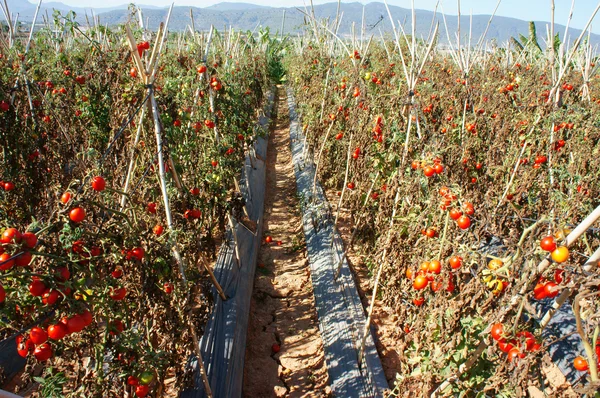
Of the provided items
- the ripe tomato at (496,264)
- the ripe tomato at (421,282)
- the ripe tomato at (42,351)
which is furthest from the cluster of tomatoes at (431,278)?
the ripe tomato at (42,351)

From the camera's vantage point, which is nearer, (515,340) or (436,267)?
(515,340)

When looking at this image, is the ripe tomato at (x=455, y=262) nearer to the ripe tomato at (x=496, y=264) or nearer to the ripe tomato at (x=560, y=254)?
the ripe tomato at (x=496, y=264)

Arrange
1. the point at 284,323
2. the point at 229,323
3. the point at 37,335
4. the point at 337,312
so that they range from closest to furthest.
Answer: the point at 37,335
the point at 229,323
the point at 337,312
the point at 284,323

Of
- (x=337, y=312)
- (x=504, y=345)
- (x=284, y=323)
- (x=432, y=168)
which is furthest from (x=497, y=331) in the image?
(x=284, y=323)

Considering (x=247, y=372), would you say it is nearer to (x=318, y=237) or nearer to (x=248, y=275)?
(x=248, y=275)

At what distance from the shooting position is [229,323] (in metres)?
2.68

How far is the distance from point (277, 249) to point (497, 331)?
3.00m

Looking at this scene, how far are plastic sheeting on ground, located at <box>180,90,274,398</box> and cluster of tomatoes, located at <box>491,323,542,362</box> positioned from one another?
163 cm

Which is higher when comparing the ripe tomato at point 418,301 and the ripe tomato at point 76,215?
the ripe tomato at point 76,215

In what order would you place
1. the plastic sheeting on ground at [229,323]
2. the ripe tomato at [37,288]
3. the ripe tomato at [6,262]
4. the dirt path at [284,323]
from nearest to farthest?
1. the ripe tomato at [6,262]
2. the ripe tomato at [37,288]
3. the plastic sheeting on ground at [229,323]
4. the dirt path at [284,323]

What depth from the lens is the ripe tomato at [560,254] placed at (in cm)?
107

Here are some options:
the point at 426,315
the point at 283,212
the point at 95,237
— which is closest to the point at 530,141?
the point at 426,315

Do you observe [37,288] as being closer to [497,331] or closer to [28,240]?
[28,240]

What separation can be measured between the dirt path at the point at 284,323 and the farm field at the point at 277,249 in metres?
0.02
